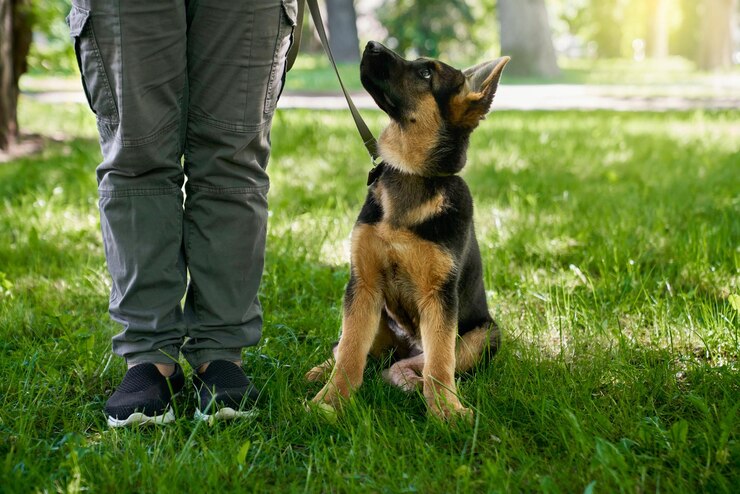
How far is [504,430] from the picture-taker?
2.55 metres

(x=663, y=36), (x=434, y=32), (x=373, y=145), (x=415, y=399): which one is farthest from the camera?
(x=663, y=36)

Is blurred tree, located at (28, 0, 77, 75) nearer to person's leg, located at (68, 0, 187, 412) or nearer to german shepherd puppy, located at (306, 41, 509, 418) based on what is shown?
person's leg, located at (68, 0, 187, 412)

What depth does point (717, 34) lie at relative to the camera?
93.3 feet

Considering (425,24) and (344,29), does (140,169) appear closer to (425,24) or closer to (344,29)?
(425,24)

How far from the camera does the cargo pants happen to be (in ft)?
8.57

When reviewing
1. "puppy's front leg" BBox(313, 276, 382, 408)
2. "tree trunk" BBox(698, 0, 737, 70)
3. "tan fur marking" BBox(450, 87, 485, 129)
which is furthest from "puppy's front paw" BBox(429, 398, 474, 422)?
"tree trunk" BBox(698, 0, 737, 70)

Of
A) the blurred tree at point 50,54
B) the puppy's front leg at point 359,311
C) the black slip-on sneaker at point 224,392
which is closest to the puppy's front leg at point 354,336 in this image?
the puppy's front leg at point 359,311

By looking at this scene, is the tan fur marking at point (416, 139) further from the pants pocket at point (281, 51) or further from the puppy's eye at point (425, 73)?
the pants pocket at point (281, 51)

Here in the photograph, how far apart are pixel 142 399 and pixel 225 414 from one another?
296mm

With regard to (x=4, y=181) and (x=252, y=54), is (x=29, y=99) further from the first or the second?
(x=252, y=54)

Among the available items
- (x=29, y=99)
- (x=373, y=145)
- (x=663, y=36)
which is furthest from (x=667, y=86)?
(x=663, y=36)

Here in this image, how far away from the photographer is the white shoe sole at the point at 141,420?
261 centimetres

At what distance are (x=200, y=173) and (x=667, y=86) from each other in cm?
2111

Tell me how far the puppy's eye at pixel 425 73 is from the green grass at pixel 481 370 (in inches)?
48.1
